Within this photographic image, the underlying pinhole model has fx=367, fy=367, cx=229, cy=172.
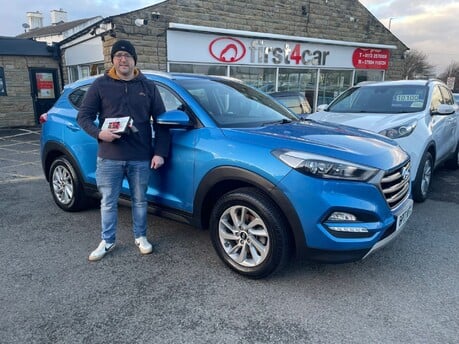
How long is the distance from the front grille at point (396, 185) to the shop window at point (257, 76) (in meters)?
9.11

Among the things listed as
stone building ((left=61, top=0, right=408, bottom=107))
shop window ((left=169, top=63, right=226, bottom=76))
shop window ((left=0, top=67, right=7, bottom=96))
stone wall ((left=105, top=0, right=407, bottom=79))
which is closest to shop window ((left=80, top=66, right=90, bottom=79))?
stone building ((left=61, top=0, right=408, bottom=107))

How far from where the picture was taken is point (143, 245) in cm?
353

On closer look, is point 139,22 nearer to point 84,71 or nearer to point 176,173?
point 84,71

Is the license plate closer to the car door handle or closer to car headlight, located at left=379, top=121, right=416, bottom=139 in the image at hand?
car headlight, located at left=379, top=121, right=416, bottom=139

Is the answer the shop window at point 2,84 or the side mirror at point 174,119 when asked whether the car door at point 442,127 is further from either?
the shop window at point 2,84

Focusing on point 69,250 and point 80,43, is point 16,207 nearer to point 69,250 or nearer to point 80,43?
point 69,250

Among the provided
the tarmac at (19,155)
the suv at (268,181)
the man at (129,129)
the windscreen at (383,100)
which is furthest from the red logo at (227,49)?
the man at (129,129)

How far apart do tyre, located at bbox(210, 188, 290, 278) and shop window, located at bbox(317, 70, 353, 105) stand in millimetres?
12356

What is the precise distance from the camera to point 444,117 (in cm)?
565

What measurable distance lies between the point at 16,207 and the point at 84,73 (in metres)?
A: 8.57

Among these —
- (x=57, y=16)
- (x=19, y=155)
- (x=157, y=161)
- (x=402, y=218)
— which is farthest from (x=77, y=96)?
(x=57, y=16)

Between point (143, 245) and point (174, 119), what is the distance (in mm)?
1289

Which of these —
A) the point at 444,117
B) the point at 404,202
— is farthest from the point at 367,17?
the point at 404,202

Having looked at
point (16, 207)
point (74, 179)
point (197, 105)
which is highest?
point (197, 105)
